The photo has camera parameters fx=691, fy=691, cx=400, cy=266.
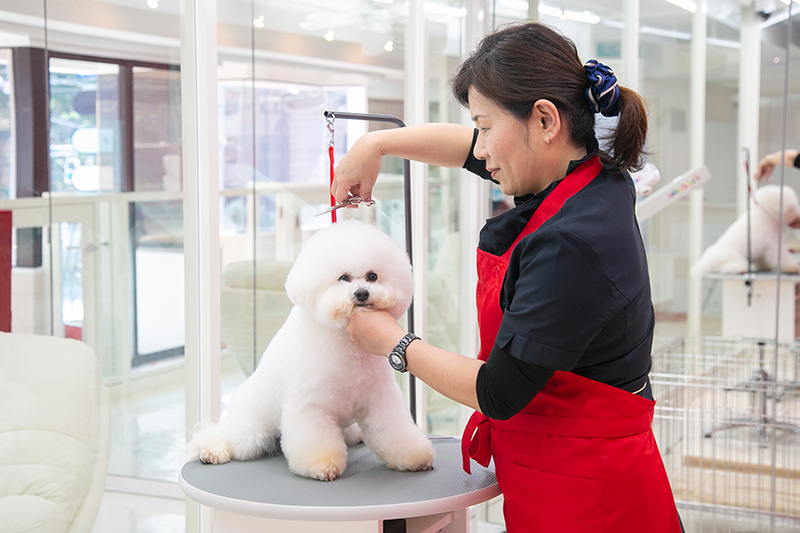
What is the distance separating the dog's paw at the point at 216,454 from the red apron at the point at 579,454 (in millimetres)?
472

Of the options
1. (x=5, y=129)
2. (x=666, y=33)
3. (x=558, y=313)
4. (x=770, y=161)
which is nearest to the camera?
(x=558, y=313)

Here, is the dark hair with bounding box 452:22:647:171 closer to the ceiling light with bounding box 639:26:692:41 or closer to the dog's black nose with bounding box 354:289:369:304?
the dog's black nose with bounding box 354:289:369:304

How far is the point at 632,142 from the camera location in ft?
3.19

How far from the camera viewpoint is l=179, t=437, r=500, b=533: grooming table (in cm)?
96

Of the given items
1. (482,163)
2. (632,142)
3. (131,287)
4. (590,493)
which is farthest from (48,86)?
(590,493)

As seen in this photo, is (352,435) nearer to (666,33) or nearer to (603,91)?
(603,91)

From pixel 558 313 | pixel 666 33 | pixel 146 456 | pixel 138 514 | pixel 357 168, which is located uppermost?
pixel 666 33

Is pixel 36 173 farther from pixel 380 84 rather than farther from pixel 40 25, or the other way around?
pixel 380 84

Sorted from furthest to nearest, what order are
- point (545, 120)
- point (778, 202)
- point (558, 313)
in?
point (778, 202) < point (545, 120) < point (558, 313)

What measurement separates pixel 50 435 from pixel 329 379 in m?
0.60

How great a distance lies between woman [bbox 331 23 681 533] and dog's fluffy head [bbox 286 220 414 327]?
3 centimetres

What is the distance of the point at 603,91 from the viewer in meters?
0.95

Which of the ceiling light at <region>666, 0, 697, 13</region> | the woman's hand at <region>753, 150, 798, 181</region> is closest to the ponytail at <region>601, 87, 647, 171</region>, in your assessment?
the woman's hand at <region>753, 150, 798, 181</region>

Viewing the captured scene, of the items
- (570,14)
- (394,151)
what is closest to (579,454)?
(394,151)
